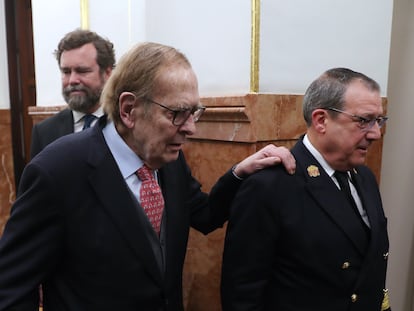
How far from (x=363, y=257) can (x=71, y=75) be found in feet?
6.07

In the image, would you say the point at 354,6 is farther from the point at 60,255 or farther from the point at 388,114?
the point at 60,255

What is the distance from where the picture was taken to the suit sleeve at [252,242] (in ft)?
4.70

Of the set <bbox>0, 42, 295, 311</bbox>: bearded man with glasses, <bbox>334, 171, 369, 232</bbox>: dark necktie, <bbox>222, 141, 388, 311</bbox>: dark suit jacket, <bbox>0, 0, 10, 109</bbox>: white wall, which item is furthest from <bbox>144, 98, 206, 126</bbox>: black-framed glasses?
<bbox>0, 0, 10, 109</bbox>: white wall

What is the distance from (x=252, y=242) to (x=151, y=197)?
1.36 feet

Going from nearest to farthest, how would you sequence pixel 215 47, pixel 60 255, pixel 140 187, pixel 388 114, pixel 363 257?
pixel 60 255
pixel 140 187
pixel 363 257
pixel 215 47
pixel 388 114

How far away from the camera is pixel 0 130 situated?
443cm

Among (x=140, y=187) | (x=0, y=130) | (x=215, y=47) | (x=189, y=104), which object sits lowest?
(x=0, y=130)

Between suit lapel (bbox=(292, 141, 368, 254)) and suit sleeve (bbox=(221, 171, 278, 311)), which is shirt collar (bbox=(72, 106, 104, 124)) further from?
suit lapel (bbox=(292, 141, 368, 254))

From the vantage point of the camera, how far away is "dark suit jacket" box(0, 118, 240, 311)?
1.08m

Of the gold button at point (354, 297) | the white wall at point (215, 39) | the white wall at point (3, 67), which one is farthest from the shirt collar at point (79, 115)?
the white wall at point (3, 67)

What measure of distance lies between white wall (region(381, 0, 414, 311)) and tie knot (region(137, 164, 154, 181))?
7.59 ft

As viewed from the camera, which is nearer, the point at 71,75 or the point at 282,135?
the point at 282,135

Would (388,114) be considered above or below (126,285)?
above

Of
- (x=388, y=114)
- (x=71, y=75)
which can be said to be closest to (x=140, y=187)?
(x=71, y=75)
